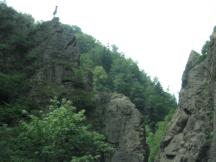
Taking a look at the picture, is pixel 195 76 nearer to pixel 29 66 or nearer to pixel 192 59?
pixel 192 59

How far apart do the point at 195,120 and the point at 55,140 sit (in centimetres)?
Result: 1590

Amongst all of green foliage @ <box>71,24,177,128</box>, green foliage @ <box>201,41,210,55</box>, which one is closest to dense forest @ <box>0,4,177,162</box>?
green foliage @ <box>71,24,177,128</box>

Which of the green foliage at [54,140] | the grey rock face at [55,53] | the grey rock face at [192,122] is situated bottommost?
the green foliage at [54,140]

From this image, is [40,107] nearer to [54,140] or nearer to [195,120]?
[195,120]

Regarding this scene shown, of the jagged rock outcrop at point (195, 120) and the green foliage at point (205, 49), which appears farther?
→ the green foliage at point (205, 49)

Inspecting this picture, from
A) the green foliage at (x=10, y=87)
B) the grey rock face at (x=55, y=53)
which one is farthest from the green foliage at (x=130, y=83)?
the green foliage at (x=10, y=87)

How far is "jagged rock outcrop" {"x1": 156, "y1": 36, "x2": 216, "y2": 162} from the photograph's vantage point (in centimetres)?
3077

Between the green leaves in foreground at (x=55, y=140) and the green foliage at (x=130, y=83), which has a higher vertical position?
the green foliage at (x=130, y=83)

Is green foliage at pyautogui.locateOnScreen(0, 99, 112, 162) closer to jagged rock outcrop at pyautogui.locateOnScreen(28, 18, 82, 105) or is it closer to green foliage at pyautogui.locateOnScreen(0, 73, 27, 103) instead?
green foliage at pyautogui.locateOnScreen(0, 73, 27, 103)

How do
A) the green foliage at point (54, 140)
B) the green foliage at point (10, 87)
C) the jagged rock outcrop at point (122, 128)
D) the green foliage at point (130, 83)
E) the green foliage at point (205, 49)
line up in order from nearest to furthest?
the green foliage at point (54, 140) → the green foliage at point (10, 87) → the jagged rock outcrop at point (122, 128) → the green foliage at point (205, 49) → the green foliage at point (130, 83)

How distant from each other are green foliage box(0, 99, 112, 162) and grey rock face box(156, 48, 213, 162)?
12884mm

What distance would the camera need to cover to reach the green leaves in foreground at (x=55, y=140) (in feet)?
61.2

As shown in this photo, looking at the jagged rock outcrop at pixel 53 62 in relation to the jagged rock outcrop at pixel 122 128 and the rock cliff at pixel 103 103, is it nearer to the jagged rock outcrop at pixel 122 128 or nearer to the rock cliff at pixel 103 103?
the rock cliff at pixel 103 103

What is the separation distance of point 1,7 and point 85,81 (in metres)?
10.2
